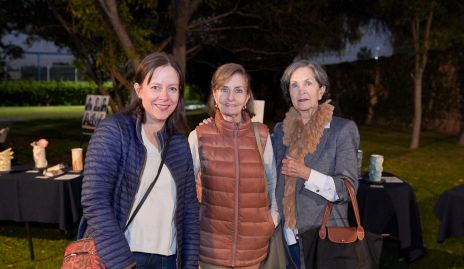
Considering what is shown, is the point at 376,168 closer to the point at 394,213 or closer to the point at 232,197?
the point at 394,213

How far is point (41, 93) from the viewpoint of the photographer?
1471 inches

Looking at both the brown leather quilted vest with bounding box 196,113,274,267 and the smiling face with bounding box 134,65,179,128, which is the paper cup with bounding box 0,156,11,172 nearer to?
the brown leather quilted vest with bounding box 196,113,274,267

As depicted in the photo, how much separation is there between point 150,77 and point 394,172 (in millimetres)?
8224

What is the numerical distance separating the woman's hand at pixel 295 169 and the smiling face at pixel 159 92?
2.40ft

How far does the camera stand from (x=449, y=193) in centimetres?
364

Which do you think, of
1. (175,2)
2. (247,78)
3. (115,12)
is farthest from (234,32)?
(247,78)

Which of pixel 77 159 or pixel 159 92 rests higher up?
pixel 159 92

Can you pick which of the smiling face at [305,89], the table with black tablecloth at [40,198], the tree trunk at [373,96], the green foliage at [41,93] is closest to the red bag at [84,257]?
the smiling face at [305,89]

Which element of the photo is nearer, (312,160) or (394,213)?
(312,160)

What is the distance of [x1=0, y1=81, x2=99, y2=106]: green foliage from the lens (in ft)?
116

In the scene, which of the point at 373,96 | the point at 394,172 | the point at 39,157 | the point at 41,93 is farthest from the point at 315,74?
the point at 41,93

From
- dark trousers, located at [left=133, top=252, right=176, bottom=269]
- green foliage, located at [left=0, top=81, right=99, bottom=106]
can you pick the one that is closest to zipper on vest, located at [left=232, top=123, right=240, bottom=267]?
dark trousers, located at [left=133, top=252, right=176, bottom=269]

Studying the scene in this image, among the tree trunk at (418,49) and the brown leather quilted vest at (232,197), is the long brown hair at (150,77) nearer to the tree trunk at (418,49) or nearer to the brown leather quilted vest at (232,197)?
the brown leather quilted vest at (232,197)

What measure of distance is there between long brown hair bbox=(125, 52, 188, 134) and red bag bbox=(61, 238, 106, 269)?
1.78 ft
